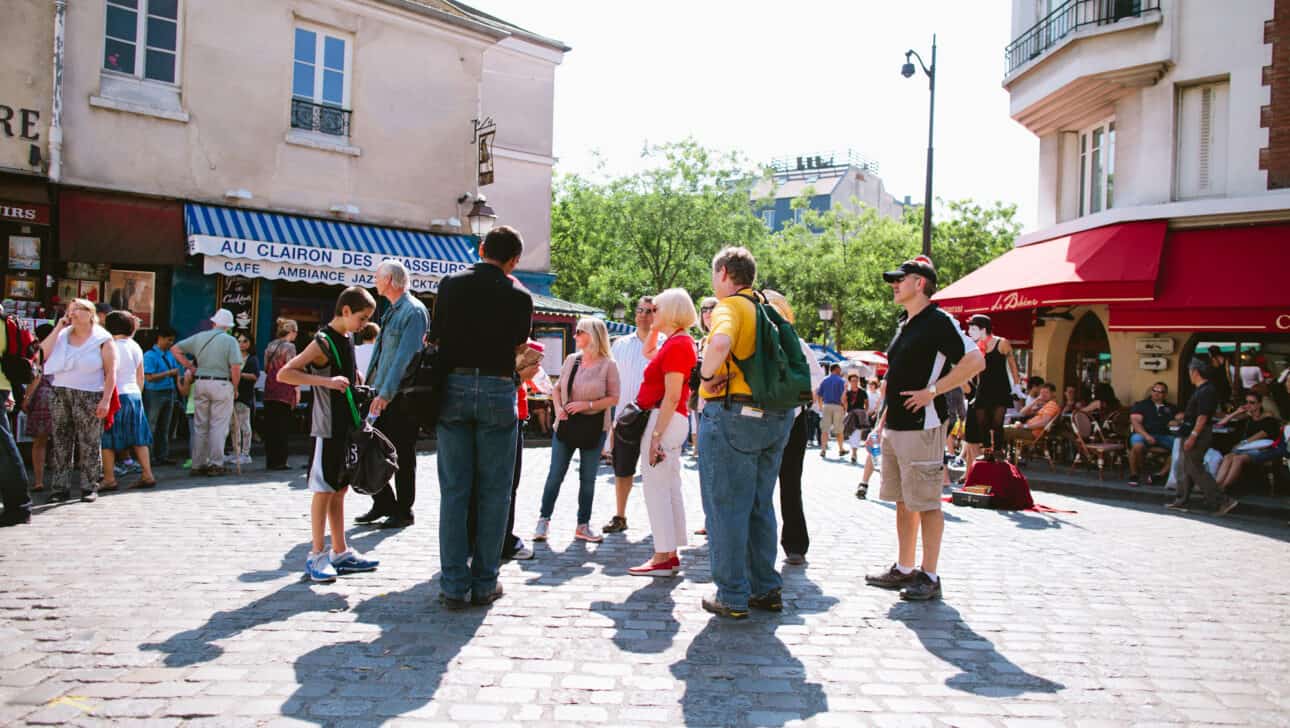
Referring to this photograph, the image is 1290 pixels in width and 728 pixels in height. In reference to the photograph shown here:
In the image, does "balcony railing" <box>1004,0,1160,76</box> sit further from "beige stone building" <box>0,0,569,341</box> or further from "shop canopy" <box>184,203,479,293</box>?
"shop canopy" <box>184,203,479,293</box>

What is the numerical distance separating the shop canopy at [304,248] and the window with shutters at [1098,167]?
11827 mm

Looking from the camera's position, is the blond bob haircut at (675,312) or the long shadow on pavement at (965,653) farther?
the blond bob haircut at (675,312)

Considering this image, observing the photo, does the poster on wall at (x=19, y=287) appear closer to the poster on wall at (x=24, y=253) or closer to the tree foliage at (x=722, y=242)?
the poster on wall at (x=24, y=253)

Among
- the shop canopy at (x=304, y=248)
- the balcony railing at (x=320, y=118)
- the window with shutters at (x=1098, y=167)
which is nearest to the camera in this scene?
the shop canopy at (x=304, y=248)

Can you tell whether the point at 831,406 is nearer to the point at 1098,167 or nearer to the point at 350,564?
the point at 1098,167

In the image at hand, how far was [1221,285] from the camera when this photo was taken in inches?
495

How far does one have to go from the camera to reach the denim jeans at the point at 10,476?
6445 mm

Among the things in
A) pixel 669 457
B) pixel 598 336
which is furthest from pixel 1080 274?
pixel 669 457

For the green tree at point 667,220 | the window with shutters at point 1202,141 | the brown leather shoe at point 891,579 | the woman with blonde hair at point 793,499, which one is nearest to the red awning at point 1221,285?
the window with shutters at point 1202,141

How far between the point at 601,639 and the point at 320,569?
6.33ft

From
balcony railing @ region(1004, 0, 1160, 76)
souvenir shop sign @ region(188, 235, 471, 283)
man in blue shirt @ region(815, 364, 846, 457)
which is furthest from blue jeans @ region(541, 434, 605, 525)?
balcony railing @ region(1004, 0, 1160, 76)

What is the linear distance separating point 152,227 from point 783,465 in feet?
36.6

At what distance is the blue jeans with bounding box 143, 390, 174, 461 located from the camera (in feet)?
33.2

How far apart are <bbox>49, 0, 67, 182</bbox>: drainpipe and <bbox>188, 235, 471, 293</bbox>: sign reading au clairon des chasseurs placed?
6.41 feet
